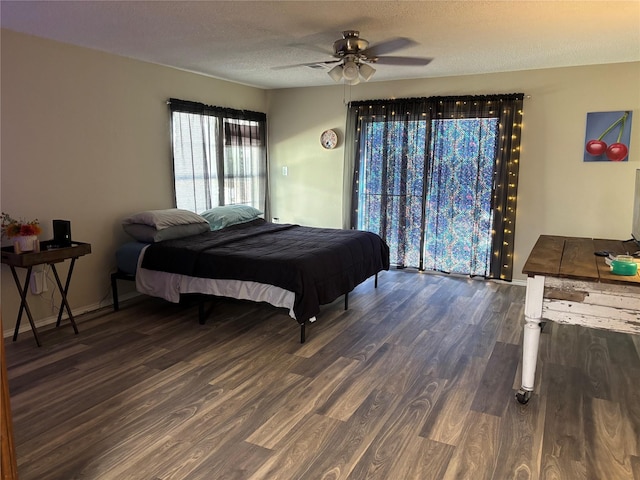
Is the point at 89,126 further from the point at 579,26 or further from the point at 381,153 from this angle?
the point at 579,26

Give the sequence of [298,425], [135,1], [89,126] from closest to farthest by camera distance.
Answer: [298,425] < [135,1] < [89,126]

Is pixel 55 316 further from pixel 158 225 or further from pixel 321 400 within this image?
pixel 321 400

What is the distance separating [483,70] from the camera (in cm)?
503

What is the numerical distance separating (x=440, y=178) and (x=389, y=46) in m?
1.97

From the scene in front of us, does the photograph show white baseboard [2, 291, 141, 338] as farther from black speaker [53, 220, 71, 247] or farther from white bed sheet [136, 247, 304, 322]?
black speaker [53, 220, 71, 247]

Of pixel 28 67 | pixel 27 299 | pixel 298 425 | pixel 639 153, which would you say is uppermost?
pixel 28 67

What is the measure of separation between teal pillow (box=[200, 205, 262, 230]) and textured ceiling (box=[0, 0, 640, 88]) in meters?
1.56

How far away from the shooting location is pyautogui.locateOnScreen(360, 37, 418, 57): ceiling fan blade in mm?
3770

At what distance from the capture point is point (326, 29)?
3436mm

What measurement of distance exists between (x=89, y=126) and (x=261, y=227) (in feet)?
6.52

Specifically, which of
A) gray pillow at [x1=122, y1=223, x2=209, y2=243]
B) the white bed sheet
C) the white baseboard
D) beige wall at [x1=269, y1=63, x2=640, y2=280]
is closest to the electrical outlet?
the white baseboard

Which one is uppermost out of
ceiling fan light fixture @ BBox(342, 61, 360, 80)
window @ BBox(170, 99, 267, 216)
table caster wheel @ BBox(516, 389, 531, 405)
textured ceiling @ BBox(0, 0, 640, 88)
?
textured ceiling @ BBox(0, 0, 640, 88)

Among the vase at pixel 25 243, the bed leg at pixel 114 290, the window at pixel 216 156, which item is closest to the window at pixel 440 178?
the window at pixel 216 156

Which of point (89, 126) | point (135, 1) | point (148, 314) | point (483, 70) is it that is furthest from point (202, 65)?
point (483, 70)
